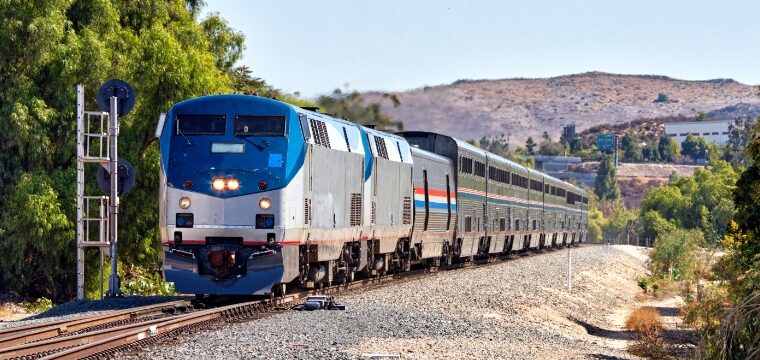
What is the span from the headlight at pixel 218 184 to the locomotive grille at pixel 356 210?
212 inches

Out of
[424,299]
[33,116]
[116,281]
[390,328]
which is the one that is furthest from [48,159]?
[390,328]

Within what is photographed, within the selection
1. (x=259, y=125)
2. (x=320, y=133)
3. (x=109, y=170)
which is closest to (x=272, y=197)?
(x=259, y=125)

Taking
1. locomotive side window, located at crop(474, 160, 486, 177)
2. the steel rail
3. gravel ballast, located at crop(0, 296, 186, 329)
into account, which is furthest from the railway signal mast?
locomotive side window, located at crop(474, 160, 486, 177)

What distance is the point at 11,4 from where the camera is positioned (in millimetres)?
33812

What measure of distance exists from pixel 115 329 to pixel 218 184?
530 centimetres

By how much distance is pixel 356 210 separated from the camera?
88.7 ft

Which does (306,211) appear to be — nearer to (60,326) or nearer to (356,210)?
(356,210)

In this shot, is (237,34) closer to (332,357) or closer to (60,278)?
(60,278)

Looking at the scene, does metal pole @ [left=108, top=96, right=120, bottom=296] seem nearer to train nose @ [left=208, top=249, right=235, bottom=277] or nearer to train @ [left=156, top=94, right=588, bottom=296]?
train @ [left=156, top=94, right=588, bottom=296]

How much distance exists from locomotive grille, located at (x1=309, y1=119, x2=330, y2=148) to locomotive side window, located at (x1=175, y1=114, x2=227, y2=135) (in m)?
1.91

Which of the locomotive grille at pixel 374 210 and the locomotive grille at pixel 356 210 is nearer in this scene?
the locomotive grille at pixel 356 210

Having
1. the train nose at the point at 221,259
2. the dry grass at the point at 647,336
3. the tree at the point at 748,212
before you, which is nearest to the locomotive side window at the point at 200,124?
the train nose at the point at 221,259

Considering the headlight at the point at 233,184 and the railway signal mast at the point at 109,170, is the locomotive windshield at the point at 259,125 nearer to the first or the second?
the headlight at the point at 233,184

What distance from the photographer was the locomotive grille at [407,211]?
105ft
